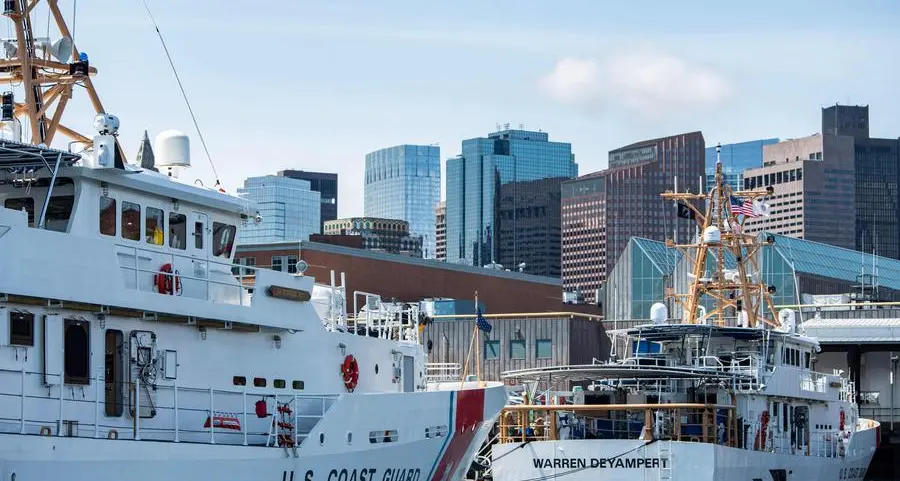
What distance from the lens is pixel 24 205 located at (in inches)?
987

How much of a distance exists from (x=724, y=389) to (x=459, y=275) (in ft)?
114

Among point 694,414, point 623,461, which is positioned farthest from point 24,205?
point 694,414

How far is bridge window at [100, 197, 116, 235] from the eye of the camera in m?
24.8

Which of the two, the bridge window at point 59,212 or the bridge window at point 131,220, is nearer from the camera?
the bridge window at point 59,212

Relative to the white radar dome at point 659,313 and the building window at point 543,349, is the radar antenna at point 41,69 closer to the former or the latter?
the white radar dome at point 659,313

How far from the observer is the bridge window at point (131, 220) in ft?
→ 82.8

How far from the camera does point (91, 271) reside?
2314 cm

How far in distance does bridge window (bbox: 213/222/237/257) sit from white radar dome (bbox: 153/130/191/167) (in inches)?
62.5

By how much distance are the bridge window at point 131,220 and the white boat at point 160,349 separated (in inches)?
1.4

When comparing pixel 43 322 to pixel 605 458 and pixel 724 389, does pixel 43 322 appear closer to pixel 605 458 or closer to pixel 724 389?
pixel 605 458

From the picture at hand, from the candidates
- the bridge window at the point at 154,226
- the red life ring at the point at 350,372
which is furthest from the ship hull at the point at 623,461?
the bridge window at the point at 154,226

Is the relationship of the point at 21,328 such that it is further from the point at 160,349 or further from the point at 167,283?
the point at 167,283

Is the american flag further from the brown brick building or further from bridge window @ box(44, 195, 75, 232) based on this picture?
bridge window @ box(44, 195, 75, 232)

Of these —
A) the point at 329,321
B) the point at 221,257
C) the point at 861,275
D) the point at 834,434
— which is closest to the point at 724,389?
the point at 834,434
